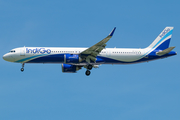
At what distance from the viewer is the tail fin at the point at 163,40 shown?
61.7m

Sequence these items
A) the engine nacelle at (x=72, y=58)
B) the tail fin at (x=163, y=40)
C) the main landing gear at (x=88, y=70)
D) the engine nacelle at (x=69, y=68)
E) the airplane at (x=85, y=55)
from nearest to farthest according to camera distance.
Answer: the engine nacelle at (x=72, y=58), the airplane at (x=85, y=55), the main landing gear at (x=88, y=70), the engine nacelle at (x=69, y=68), the tail fin at (x=163, y=40)

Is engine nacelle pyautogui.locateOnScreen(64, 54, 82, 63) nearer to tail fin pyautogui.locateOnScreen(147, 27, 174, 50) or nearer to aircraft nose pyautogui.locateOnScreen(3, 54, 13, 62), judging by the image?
aircraft nose pyautogui.locateOnScreen(3, 54, 13, 62)

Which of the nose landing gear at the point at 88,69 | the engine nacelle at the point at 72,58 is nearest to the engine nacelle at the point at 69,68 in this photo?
the nose landing gear at the point at 88,69

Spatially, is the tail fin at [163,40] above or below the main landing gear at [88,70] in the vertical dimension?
above

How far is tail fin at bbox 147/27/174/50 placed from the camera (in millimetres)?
61719

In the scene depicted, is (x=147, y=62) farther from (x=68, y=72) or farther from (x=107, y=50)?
(x=68, y=72)

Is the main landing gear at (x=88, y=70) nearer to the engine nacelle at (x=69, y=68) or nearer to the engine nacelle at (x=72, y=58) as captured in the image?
the engine nacelle at (x=69, y=68)

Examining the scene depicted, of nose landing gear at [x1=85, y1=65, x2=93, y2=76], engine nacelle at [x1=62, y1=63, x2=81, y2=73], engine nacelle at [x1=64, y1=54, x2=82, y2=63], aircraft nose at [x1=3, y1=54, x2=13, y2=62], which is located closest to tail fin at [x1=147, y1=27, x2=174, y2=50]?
nose landing gear at [x1=85, y1=65, x2=93, y2=76]

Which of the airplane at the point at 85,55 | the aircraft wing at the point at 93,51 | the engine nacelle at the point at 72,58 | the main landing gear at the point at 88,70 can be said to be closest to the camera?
the aircraft wing at the point at 93,51

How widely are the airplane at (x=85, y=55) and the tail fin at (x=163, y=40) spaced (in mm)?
226

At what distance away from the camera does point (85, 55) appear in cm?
5531

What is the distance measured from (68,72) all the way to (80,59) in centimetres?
578

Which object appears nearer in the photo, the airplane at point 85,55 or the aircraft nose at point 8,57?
the airplane at point 85,55

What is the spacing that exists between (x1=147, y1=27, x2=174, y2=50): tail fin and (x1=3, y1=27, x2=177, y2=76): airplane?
8.9 inches
